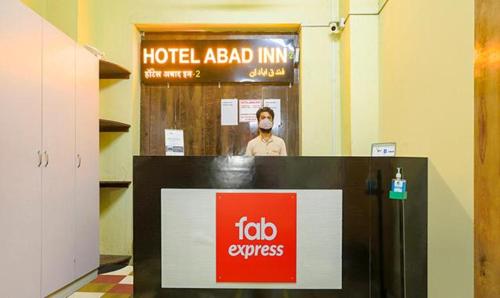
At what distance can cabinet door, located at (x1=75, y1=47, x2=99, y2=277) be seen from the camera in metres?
3.02

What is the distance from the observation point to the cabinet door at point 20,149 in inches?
82.3

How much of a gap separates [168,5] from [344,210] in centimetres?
292

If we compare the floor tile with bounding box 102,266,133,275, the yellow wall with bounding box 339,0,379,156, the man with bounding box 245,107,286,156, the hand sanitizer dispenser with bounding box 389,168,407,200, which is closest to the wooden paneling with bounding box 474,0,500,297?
the hand sanitizer dispenser with bounding box 389,168,407,200

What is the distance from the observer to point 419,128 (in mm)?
2443

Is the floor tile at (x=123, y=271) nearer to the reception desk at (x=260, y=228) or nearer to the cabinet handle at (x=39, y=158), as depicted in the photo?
the cabinet handle at (x=39, y=158)

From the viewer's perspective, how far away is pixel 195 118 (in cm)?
393

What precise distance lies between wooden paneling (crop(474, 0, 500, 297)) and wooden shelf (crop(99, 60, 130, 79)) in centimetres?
297

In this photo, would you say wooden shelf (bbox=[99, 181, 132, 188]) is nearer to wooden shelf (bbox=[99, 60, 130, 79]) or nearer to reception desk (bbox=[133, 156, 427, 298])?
wooden shelf (bbox=[99, 60, 130, 79])

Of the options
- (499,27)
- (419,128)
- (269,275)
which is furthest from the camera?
(419,128)

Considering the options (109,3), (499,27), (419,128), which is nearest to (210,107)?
(109,3)

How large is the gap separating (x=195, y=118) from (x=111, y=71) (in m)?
0.92

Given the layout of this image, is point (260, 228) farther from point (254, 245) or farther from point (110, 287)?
point (110, 287)

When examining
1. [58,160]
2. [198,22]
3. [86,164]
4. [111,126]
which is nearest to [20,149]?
[58,160]

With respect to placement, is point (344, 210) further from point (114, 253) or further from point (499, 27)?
point (114, 253)
